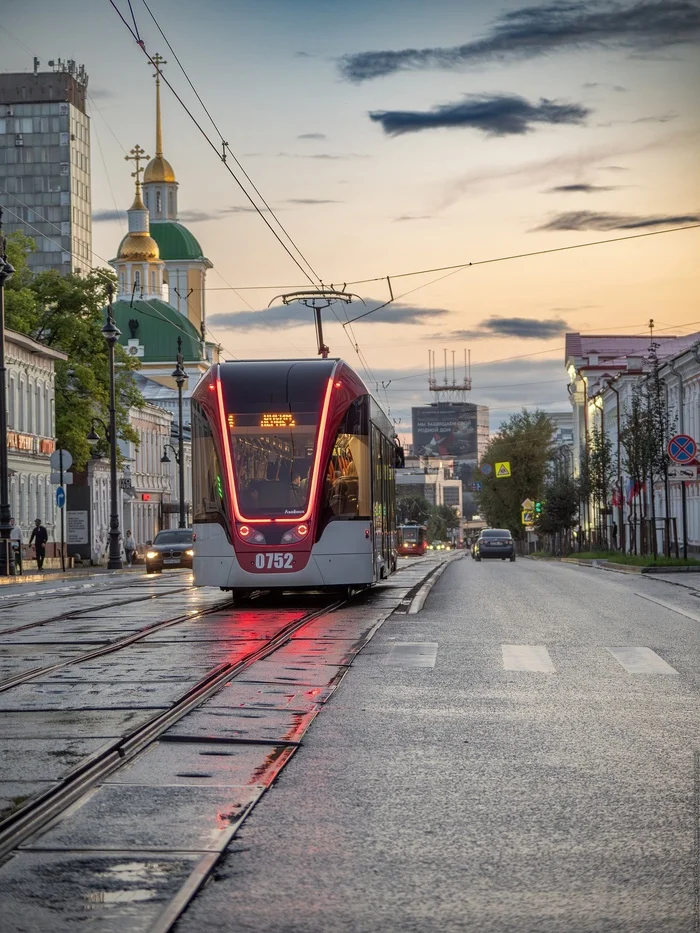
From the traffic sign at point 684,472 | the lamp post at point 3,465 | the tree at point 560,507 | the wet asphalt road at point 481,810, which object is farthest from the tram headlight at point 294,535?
the tree at point 560,507

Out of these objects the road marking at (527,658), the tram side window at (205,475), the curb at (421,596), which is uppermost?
the tram side window at (205,475)

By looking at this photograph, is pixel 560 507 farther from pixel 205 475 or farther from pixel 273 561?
pixel 273 561

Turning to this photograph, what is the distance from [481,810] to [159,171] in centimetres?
14672

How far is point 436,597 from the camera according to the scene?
26.6 metres

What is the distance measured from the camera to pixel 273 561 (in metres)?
22.3

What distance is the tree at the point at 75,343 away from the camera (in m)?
69.6

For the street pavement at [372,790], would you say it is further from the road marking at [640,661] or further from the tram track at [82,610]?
the tram track at [82,610]

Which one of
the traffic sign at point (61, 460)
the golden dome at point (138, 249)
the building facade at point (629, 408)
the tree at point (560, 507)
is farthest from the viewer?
the golden dome at point (138, 249)

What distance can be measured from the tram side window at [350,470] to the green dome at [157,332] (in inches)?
4307

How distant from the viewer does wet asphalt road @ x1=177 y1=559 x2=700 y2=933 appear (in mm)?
5566

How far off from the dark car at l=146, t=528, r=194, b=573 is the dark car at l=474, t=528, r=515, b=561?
96.9 feet

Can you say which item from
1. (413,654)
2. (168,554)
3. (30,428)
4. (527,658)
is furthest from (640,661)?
(30,428)

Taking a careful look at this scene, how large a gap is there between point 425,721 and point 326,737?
3.18 feet

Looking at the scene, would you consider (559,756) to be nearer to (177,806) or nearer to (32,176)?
(177,806)
